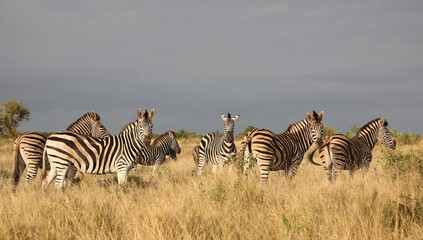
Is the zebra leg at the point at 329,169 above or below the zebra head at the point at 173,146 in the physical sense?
below

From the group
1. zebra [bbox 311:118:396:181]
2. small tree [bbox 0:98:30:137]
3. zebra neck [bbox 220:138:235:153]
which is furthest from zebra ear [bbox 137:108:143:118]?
small tree [bbox 0:98:30:137]

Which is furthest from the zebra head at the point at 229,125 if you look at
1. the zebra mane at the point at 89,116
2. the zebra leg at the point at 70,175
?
the zebra mane at the point at 89,116

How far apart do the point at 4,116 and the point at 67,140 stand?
31534 millimetres

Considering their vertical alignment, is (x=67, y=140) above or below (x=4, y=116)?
below

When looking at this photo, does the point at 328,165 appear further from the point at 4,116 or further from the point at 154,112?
the point at 4,116

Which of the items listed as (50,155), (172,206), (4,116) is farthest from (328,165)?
(4,116)

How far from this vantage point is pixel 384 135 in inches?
514

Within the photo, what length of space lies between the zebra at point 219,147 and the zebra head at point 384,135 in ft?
16.4

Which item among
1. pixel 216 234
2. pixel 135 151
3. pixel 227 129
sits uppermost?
pixel 227 129

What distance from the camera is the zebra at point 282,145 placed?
10039mm

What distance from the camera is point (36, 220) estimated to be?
614 cm

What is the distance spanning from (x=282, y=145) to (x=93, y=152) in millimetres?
5003

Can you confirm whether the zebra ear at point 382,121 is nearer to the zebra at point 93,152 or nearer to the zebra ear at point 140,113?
the zebra at point 93,152

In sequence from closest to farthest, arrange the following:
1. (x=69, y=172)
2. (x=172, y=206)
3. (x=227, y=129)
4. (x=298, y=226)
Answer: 1. (x=298, y=226)
2. (x=172, y=206)
3. (x=69, y=172)
4. (x=227, y=129)
